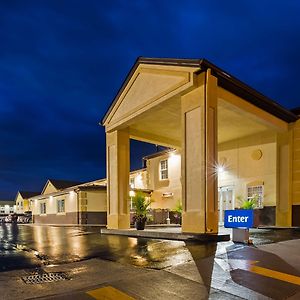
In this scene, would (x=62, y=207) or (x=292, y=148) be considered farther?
(x=62, y=207)

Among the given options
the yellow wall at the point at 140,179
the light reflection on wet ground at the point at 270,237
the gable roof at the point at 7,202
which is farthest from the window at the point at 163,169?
the gable roof at the point at 7,202

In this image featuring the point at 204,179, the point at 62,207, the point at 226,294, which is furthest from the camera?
the point at 62,207

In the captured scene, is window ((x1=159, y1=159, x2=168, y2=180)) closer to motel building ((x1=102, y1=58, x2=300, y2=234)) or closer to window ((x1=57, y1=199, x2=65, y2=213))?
motel building ((x1=102, y1=58, x2=300, y2=234))

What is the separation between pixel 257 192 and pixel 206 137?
335 inches

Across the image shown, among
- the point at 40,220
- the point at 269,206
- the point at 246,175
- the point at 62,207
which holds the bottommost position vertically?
the point at 40,220

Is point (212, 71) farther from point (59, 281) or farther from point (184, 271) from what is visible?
point (59, 281)

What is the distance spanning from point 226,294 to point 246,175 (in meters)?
14.4

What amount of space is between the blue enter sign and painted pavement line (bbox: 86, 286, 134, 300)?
5365 mm

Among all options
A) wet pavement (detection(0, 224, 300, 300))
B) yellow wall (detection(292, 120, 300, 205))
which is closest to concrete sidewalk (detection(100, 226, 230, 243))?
wet pavement (detection(0, 224, 300, 300))

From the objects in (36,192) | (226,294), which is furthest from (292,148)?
(36,192)

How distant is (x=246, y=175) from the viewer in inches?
715

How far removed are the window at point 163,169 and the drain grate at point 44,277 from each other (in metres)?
18.4

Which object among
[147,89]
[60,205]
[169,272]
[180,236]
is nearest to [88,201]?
[60,205]

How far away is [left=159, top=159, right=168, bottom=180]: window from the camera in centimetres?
2428
